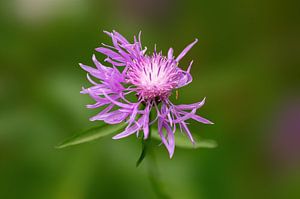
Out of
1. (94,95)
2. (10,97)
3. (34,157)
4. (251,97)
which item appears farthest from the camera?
(251,97)

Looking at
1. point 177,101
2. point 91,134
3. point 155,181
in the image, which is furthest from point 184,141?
point 177,101

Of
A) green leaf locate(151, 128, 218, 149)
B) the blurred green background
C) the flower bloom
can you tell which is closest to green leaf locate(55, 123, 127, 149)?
Answer: the flower bloom

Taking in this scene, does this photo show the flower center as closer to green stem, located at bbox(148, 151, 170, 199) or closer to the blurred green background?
green stem, located at bbox(148, 151, 170, 199)

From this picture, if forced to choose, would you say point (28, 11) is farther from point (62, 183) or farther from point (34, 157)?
point (62, 183)

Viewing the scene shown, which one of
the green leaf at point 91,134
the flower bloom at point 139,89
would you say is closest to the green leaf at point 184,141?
the flower bloom at point 139,89

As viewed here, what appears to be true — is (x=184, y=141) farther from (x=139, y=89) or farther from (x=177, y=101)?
(x=177, y=101)

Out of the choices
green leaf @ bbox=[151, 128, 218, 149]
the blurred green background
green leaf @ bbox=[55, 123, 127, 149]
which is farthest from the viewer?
the blurred green background

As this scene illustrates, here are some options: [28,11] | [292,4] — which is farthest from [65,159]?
[292,4]
